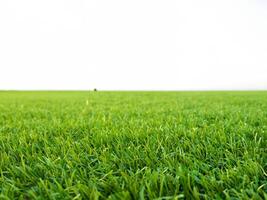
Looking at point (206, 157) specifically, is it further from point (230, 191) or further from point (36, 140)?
point (36, 140)

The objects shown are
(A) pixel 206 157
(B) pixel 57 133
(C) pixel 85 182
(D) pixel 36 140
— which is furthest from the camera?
(B) pixel 57 133

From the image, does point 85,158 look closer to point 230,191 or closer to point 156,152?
point 156,152

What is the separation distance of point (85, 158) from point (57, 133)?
1.06 meters

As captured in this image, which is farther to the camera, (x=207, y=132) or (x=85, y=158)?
(x=207, y=132)

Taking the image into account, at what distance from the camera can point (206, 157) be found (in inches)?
69.1

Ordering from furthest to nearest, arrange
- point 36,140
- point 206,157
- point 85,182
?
1. point 36,140
2. point 206,157
3. point 85,182

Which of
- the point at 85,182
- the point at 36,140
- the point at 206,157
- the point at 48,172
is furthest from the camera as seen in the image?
the point at 36,140

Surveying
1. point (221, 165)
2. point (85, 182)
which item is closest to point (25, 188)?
point (85, 182)

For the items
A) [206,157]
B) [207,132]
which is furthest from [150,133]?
[206,157]

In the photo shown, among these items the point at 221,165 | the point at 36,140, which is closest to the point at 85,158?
the point at 36,140

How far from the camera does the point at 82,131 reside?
2766mm

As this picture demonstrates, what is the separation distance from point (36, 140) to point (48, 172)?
3.04 ft

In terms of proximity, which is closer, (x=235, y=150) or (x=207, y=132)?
(x=235, y=150)

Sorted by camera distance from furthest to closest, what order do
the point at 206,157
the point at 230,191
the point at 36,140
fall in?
the point at 36,140 → the point at 206,157 → the point at 230,191
